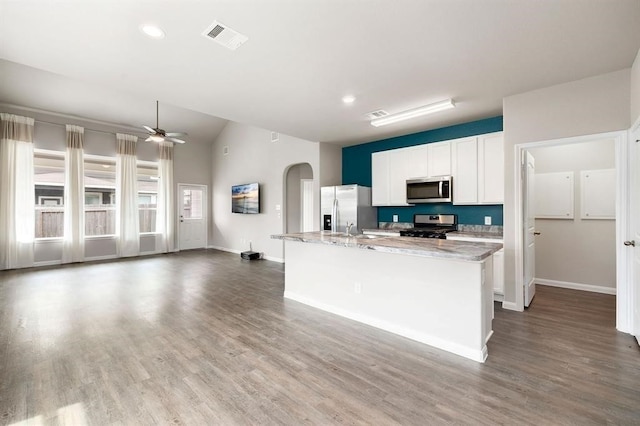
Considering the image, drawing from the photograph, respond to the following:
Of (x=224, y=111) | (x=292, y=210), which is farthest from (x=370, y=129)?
(x=292, y=210)

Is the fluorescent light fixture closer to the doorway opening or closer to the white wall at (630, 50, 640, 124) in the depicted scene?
the doorway opening

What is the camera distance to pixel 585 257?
14.5 ft

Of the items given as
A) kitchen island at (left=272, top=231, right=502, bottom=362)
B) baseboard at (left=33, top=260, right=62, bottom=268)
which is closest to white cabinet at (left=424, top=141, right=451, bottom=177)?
kitchen island at (left=272, top=231, right=502, bottom=362)

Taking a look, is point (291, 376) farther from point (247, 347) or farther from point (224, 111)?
point (224, 111)

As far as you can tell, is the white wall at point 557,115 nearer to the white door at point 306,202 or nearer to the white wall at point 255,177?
the white wall at point 255,177

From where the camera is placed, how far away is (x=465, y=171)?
443cm

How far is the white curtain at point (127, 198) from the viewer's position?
7.32 m

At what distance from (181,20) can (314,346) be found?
2.97m

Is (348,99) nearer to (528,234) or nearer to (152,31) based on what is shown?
(152,31)

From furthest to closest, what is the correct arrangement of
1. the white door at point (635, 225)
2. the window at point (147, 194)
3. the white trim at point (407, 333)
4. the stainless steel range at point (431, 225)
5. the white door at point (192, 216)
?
the white door at point (192, 216) → the window at point (147, 194) → the stainless steel range at point (431, 225) → the white door at point (635, 225) → the white trim at point (407, 333)

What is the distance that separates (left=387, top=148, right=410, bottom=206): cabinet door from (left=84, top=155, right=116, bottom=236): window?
7.00 m

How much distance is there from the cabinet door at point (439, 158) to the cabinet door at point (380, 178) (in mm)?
855

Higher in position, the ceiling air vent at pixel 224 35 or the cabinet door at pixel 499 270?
the ceiling air vent at pixel 224 35

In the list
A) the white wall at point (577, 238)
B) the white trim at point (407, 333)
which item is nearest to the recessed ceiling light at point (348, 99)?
the white trim at point (407, 333)
